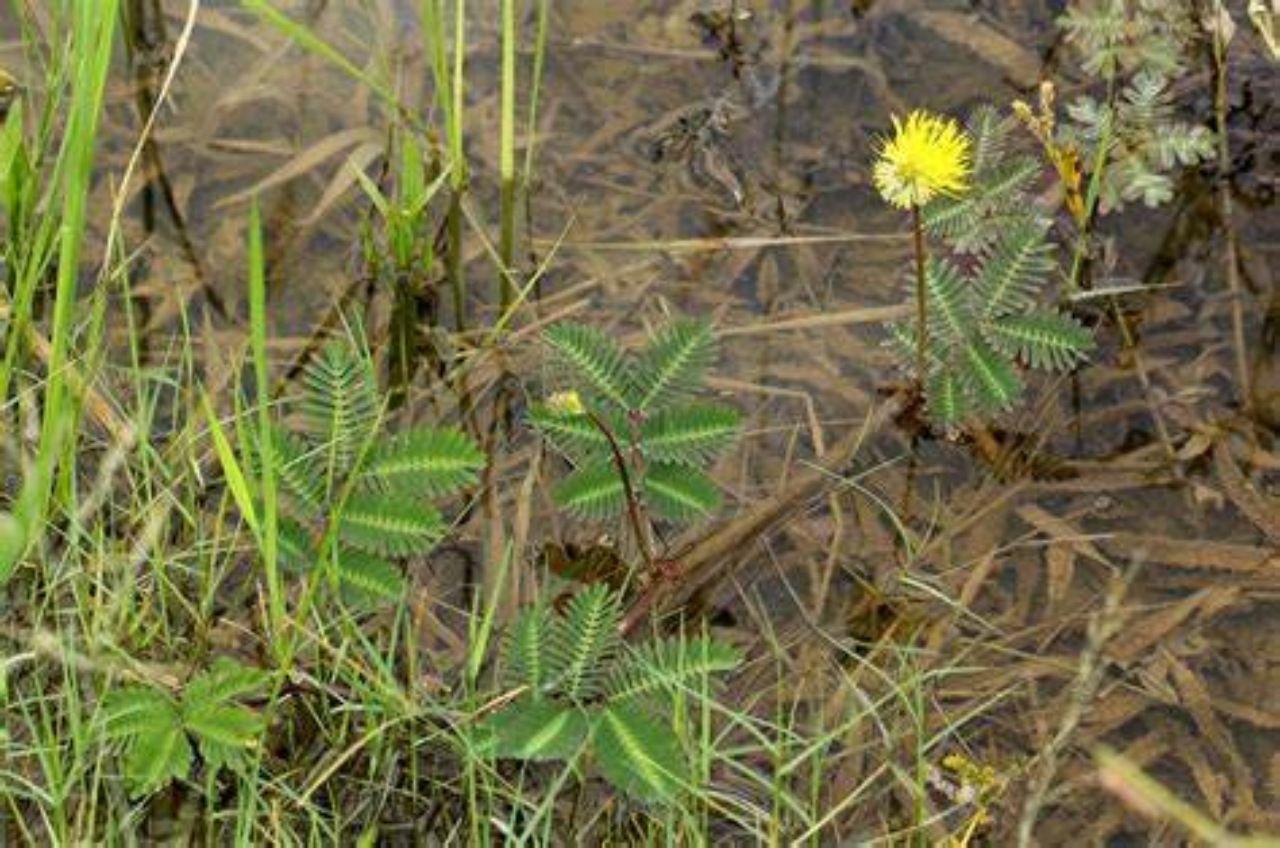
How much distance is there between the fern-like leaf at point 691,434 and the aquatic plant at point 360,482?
21 centimetres

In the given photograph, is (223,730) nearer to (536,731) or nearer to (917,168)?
(536,731)

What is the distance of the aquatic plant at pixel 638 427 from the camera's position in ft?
6.87

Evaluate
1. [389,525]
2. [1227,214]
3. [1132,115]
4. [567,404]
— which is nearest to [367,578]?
[389,525]

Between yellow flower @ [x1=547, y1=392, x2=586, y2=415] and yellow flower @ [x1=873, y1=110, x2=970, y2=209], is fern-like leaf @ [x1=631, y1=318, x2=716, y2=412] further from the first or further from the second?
yellow flower @ [x1=873, y1=110, x2=970, y2=209]

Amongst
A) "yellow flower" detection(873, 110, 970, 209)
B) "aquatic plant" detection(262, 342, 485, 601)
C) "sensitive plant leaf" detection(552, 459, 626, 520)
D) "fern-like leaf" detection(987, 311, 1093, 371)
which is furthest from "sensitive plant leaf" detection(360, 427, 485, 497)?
"fern-like leaf" detection(987, 311, 1093, 371)

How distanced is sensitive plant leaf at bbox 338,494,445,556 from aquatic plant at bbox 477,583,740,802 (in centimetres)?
14

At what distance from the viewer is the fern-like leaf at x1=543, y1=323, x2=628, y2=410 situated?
2.15 m

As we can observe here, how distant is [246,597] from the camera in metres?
2.15

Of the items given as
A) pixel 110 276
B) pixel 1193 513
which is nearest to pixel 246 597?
pixel 110 276

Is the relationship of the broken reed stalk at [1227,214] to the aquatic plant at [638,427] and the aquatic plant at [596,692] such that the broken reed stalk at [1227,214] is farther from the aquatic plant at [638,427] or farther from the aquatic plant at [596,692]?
the aquatic plant at [596,692]

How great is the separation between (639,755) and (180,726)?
47 cm

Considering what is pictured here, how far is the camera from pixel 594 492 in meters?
2.10

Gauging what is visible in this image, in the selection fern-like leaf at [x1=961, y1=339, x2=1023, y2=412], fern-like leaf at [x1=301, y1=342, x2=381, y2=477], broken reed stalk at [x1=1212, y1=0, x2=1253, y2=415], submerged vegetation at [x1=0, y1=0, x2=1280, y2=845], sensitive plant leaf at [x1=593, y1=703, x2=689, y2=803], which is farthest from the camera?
broken reed stalk at [x1=1212, y1=0, x2=1253, y2=415]

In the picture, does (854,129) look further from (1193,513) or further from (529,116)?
(1193,513)
